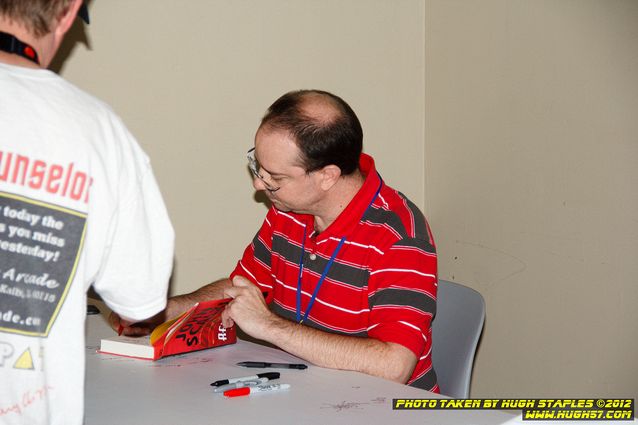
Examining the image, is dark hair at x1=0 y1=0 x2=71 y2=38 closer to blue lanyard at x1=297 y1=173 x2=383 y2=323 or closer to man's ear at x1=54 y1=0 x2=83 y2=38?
man's ear at x1=54 y1=0 x2=83 y2=38

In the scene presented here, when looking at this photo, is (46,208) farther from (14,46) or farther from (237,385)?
(237,385)

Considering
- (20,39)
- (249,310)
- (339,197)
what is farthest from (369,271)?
(20,39)

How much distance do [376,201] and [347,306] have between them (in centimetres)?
33

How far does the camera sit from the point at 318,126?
2.21 metres

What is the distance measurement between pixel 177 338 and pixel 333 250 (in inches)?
21.3

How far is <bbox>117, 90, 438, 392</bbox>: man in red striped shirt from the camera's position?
201 cm

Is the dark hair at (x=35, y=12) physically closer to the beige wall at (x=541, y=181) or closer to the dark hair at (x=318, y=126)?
the dark hair at (x=318, y=126)

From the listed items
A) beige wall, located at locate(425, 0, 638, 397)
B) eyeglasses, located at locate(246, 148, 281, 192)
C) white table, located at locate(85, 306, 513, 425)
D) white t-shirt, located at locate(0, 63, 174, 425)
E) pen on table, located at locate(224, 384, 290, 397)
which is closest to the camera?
white t-shirt, located at locate(0, 63, 174, 425)

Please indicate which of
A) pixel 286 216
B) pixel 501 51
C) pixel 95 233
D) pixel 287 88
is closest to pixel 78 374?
pixel 95 233

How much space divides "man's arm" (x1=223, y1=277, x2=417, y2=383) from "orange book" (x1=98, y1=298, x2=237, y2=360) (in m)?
0.08

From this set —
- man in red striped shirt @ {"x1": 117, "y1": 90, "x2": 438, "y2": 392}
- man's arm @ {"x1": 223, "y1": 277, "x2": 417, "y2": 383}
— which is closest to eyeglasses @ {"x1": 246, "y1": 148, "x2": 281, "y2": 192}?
man in red striped shirt @ {"x1": 117, "y1": 90, "x2": 438, "y2": 392}

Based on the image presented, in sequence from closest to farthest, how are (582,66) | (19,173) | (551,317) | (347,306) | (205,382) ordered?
1. (19,173)
2. (205,382)
3. (347,306)
4. (582,66)
5. (551,317)

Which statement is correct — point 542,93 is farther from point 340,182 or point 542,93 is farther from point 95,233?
point 95,233

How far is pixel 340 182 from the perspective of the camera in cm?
228
